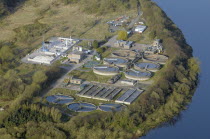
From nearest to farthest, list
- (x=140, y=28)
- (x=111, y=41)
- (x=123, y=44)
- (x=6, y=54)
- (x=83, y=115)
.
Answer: (x=83, y=115) → (x=6, y=54) → (x=123, y=44) → (x=111, y=41) → (x=140, y=28)

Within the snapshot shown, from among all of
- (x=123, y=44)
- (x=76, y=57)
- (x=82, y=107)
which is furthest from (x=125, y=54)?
(x=82, y=107)

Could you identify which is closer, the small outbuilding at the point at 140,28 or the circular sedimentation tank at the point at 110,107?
the circular sedimentation tank at the point at 110,107

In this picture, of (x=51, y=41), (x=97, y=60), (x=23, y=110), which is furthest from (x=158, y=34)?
(x=23, y=110)

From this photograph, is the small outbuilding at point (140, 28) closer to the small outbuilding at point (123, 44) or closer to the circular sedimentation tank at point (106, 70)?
the small outbuilding at point (123, 44)

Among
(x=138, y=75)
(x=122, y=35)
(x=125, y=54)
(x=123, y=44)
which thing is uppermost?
(x=122, y=35)

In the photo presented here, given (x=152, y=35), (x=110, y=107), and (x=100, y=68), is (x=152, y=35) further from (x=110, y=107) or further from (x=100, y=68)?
(x=110, y=107)

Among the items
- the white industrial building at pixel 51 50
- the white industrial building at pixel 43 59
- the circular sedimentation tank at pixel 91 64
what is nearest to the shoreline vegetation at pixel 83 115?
the white industrial building at pixel 51 50

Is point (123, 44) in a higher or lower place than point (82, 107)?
higher

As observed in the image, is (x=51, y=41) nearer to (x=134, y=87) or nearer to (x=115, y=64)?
(x=115, y=64)
